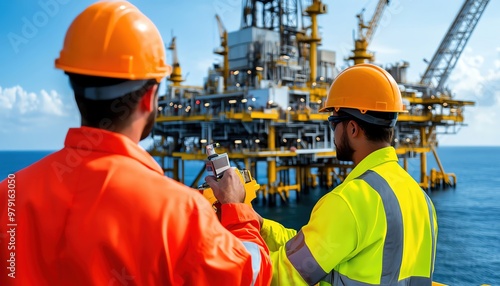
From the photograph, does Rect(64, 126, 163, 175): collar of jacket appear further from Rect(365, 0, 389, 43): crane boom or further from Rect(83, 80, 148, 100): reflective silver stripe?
Rect(365, 0, 389, 43): crane boom

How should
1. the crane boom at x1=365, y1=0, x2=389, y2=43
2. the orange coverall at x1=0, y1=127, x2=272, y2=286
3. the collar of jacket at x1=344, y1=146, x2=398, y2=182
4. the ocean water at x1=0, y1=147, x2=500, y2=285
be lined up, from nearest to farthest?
the orange coverall at x1=0, y1=127, x2=272, y2=286
the collar of jacket at x1=344, y1=146, x2=398, y2=182
the ocean water at x1=0, y1=147, x2=500, y2=285
the crane boom at x1=365, y1=0, x2=389, y2=43

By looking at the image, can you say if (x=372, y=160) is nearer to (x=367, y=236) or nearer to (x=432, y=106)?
(x=367, y=236)

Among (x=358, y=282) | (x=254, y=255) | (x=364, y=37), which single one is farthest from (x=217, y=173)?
(x=364, y=37)

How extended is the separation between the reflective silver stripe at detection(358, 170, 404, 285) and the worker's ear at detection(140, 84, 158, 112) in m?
0.99

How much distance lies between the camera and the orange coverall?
1.07 meters

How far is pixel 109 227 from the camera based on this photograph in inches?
41.8

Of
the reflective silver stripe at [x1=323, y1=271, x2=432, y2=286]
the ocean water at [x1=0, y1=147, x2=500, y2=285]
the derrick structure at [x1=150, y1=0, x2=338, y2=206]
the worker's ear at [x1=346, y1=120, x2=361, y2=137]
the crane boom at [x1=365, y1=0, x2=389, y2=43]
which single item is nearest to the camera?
the reflective silver stripe at [x1=323, y1=271, x2=432, y2=286]

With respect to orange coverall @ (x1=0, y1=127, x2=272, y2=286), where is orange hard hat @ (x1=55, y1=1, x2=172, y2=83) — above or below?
above

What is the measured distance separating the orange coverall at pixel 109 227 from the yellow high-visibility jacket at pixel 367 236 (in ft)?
1.74

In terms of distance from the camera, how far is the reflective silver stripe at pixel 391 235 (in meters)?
1.79

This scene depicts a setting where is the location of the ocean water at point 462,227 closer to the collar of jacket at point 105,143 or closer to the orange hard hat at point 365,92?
the orange hard hat at point 365,92

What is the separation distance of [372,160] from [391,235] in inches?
14.3

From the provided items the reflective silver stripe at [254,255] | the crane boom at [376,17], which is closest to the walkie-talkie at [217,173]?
the reflective silver stripe at [254,255]

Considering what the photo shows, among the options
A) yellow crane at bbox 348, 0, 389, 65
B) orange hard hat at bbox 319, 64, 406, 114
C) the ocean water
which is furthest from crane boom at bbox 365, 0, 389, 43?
orange hard hat at bbox 319, 64, 406, 114
